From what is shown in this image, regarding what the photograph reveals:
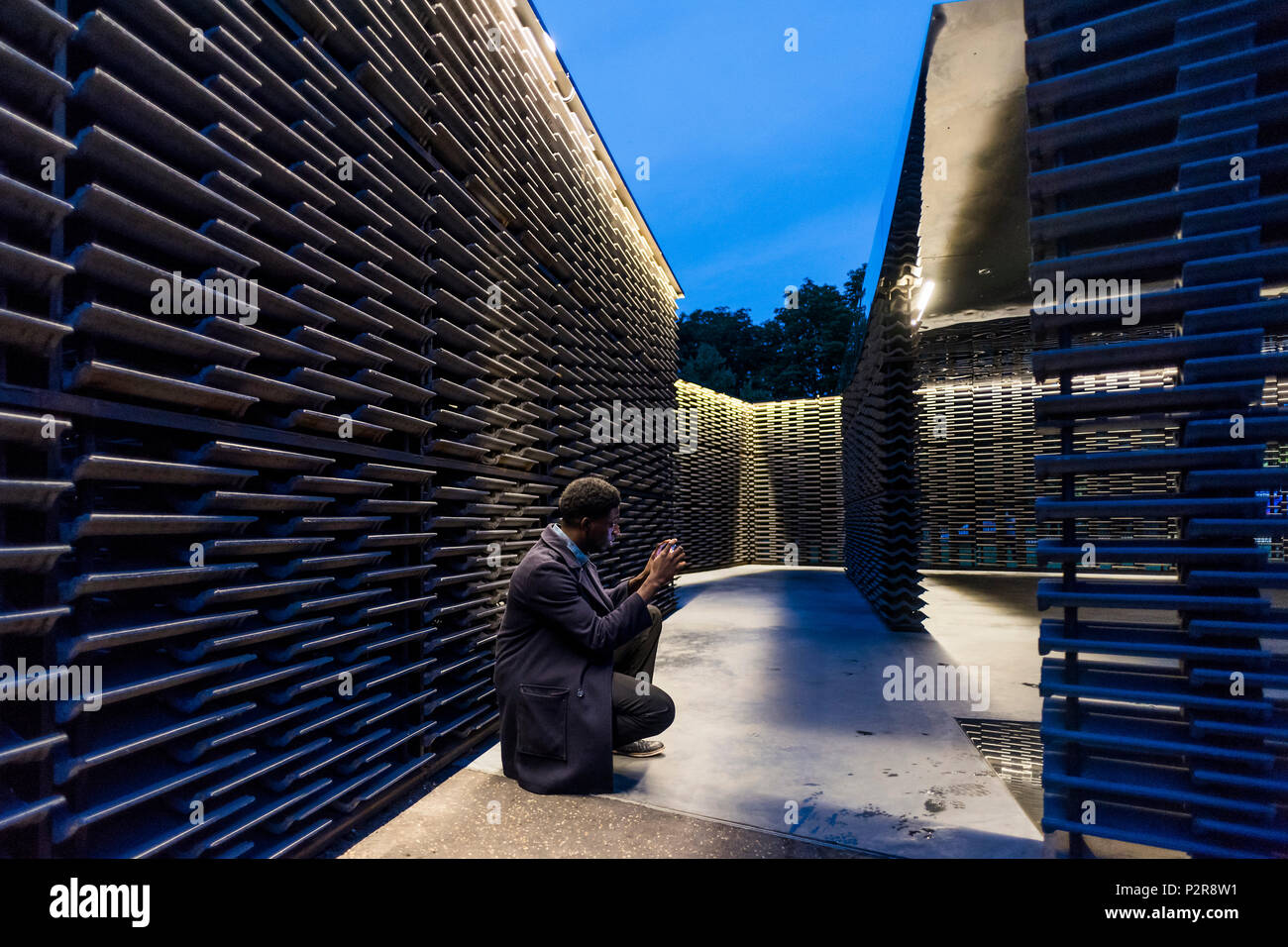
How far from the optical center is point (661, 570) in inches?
112

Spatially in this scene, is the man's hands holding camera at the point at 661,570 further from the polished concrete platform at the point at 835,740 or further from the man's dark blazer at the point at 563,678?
the polished concrete platform at the point at 835,740

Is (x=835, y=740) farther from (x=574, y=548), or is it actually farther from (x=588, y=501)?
(x=588, y=501)

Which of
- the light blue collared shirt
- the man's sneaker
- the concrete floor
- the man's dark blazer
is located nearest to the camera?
the concrete floor

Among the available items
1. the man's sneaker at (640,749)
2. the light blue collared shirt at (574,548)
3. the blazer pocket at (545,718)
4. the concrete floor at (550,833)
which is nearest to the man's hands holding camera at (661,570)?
the light blue collared shirt at (574,548)

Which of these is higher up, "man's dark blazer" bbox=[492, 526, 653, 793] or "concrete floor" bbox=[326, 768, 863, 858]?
"man's dark blazer" bbox=[492, 526, 653, 793]

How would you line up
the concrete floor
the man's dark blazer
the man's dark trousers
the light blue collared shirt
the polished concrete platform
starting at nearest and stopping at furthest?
1. the concrete floor
2. the polished concrete platform
3. the man's dark blazer
4. the light blue collared shirt
5. the man's dark trousers

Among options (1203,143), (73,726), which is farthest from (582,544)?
(1203,143)

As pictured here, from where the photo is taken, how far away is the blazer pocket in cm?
290

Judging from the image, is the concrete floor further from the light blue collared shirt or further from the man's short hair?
the man's short hair

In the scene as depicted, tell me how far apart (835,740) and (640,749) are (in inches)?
49.6

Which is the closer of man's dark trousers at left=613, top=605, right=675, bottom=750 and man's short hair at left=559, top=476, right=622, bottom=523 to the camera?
man's short hair at left=559, top=476, right=622, bottom=523

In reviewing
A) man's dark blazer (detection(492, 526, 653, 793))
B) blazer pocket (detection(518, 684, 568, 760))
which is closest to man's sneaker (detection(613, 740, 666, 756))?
man's dark blazer (detection(492, 526, 653, 793))
